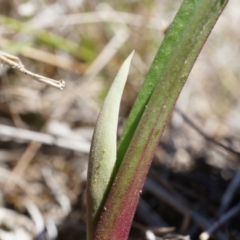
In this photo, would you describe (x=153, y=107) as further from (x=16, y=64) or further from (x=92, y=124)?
(x=92, y=124)

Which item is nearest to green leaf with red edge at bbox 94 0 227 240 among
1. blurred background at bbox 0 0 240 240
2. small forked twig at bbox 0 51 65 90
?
small forked twig at bbox 0 51 65 90

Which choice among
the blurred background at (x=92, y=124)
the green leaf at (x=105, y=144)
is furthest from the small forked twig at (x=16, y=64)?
the blurred background at (x=92, y=124)

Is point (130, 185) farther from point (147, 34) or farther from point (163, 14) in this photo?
point (163, 14)

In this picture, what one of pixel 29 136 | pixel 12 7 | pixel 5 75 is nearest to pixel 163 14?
pixel 12 7

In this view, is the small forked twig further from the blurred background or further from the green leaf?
the blurred background

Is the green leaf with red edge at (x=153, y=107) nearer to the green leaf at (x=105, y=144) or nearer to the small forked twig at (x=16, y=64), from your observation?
the green leaf at (x=105, y=144)
